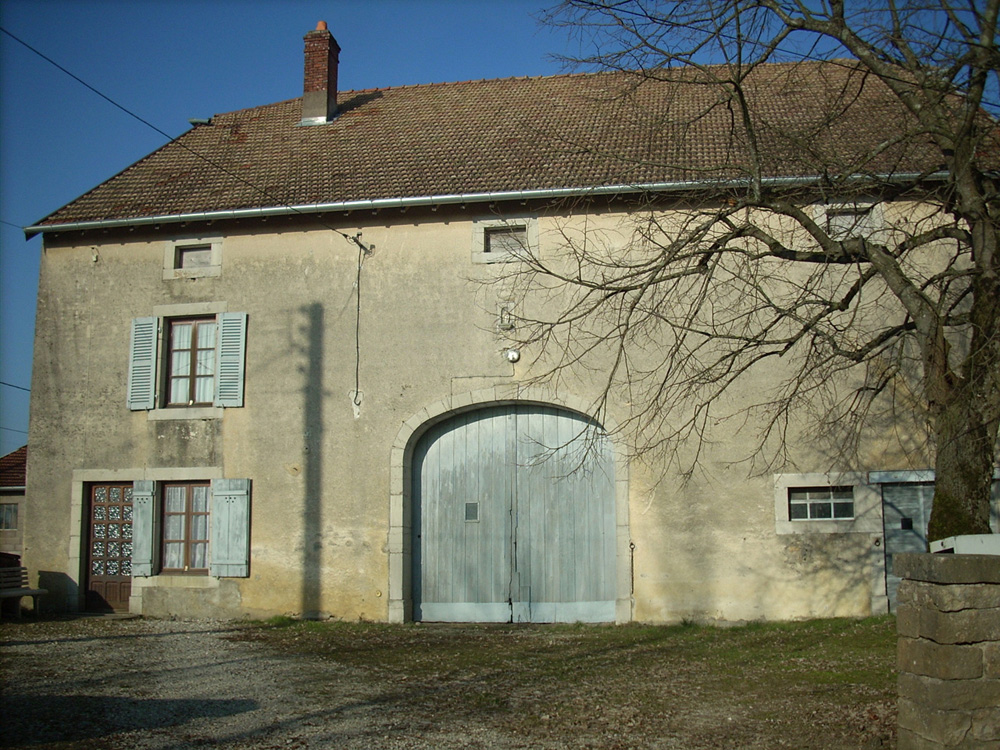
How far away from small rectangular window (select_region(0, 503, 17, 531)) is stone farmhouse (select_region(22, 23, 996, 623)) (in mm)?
13414

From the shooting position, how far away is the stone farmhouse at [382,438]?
10.6 metres

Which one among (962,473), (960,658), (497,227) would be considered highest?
(497,227)

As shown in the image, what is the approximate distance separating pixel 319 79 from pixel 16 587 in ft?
28.2

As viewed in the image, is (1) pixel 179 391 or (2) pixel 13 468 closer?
(1) pixel 179 391

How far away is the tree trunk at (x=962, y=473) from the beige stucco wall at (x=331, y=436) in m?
4.97

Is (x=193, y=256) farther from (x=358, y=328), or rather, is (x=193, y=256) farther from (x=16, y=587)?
(x=16, y=587)

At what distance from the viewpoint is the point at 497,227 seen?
38.0 ft

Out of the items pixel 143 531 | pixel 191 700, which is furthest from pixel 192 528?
pixel 191 700

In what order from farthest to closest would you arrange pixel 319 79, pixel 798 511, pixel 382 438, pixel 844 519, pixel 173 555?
1. pixel 319 79
2. pixel 173 555
3. pixel 382 438
4. pixel 798 511
5. pixel 844 519

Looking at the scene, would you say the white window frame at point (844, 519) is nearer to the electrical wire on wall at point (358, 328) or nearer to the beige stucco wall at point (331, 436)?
the beige stucco wall at point (331, 436)

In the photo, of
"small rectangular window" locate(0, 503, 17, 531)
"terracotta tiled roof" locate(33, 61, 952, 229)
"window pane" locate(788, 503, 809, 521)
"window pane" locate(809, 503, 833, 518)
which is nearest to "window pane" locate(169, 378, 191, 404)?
"terracotta tiled roof" locate(33, 61, 952, 229)

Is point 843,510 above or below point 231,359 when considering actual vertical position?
below

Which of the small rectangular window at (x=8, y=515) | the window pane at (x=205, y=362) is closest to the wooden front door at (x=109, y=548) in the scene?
the window pane at (x=205, y=362)

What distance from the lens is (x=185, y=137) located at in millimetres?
14492
